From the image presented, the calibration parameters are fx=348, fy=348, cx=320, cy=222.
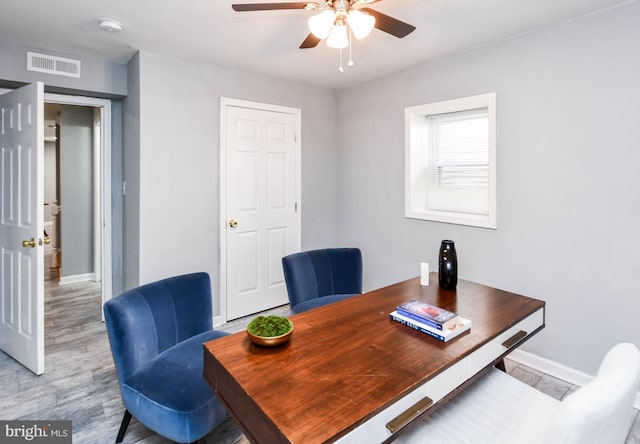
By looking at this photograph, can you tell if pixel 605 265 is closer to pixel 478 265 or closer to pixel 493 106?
pixel 478 265

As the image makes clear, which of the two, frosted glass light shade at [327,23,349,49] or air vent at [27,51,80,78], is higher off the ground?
air vent at [27,51,80,78]

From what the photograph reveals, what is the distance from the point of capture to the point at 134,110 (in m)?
2.94

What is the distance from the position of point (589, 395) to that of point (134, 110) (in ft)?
11.0

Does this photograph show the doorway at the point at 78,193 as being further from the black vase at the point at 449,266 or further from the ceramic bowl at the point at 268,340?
the black vase at the point at 449,266

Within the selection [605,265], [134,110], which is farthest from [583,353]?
[134,110]

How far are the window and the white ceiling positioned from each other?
51 cm

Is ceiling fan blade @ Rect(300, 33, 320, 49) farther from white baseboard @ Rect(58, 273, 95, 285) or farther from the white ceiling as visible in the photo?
white baseboard @ Rect(58, 273, 95, 285)

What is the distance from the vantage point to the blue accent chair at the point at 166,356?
1513 mm

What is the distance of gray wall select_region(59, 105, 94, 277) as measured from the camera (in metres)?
4.52

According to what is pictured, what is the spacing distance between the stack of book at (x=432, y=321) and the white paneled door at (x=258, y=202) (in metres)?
2.17

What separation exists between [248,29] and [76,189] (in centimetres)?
367

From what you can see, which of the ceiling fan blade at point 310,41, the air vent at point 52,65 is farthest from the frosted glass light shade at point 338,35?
the air vent at point 52,65

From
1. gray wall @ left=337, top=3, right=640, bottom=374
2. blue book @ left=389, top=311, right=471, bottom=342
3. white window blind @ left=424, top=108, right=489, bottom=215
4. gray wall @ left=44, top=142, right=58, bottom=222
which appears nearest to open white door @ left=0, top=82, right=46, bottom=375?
blue book @ left=389, top=311, right=471, bottom=342

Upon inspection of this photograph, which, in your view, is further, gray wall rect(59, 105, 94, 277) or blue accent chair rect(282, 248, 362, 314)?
gray wall rect(59, 105, 94, 277)
